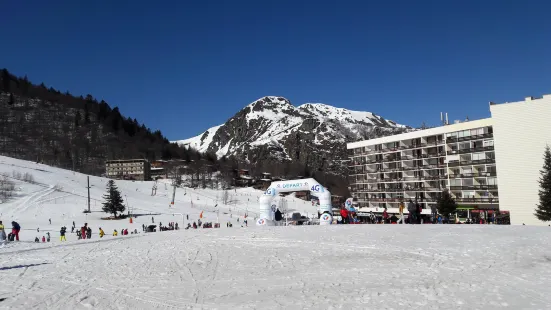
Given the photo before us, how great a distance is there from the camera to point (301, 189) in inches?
1389

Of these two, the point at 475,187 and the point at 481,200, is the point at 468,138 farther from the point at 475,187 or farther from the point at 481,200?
the point at 481,200

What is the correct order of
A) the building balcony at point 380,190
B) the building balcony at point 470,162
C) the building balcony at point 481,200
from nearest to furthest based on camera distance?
1. the building balcony at point 481,200
2. the building balcony at point 470,162
3. the building balcony at point 380,190

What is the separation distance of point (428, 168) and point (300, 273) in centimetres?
5971

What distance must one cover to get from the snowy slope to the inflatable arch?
454 inches

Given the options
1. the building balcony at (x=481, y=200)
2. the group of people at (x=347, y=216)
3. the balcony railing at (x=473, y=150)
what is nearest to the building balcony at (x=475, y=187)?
the building balcony at (x=481, y=200)

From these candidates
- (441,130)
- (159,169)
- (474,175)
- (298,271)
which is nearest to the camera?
(298,271)

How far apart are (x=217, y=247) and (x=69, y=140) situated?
206 m

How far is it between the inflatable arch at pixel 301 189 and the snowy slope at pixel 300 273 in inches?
454

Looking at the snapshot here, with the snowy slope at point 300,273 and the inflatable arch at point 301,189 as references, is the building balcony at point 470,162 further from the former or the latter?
the snowy slope at point 300,273

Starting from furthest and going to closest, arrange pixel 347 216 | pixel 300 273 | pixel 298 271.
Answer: pixel 347 216 → pixel 298 271 → pixel 300 273

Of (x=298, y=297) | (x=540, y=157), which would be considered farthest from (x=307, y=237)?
(x=540, y=157)

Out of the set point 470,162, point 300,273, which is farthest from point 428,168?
point 300,273

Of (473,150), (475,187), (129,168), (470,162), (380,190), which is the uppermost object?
(129,168)

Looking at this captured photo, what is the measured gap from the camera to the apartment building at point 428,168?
192 ft
